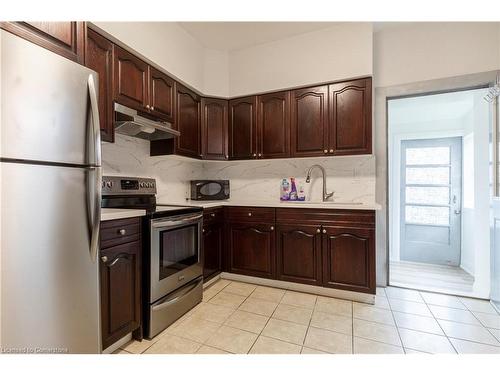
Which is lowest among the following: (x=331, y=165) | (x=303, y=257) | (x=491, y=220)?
(x=303, y=257)

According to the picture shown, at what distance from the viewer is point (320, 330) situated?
1.76 m

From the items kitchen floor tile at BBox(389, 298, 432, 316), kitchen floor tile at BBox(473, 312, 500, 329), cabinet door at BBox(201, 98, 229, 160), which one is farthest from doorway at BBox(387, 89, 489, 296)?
cabinet door at BBox(201, 98, 229, 160)

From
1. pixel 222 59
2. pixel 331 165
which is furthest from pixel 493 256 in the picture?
pixel 222 59

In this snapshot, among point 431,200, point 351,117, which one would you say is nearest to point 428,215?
point 431,200

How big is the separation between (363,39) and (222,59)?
1.61 meters

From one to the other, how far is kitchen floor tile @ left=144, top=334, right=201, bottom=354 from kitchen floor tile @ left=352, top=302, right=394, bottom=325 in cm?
133

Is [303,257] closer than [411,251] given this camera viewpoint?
Yes

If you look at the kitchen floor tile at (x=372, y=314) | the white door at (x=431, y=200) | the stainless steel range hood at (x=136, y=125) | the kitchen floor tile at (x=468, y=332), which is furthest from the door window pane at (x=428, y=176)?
the stainless steel range hood at (x=136, y=125)

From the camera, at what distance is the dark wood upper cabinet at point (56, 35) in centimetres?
100

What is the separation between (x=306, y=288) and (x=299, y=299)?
163 millimetres

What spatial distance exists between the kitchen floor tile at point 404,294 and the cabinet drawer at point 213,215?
6.33ft
